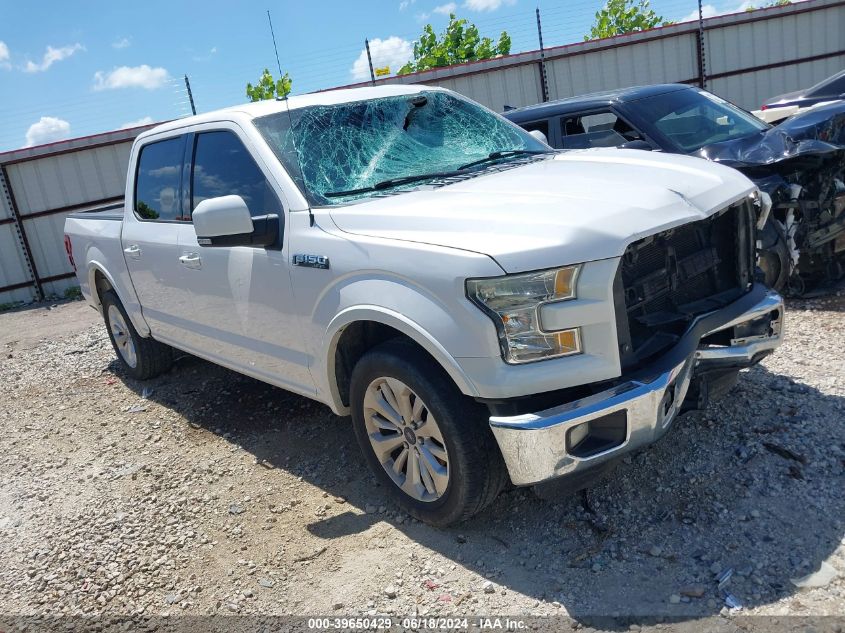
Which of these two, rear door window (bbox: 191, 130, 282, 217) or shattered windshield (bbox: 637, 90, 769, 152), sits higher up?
rear door window (bbox: 191, 130, 282, 217)

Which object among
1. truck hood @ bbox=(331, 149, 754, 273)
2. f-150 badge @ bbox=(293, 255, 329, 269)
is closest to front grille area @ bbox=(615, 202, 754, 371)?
truck hood @ bbox=(331, 149, 754, 273)

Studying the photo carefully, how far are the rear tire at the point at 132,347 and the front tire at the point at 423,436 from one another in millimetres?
3208

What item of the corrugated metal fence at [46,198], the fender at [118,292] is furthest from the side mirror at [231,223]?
the corrugated metal fence at [46,198]

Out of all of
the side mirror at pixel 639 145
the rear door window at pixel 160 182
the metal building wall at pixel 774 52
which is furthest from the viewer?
A: the metal building wall at pixel 774 52

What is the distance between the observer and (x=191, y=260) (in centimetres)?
448

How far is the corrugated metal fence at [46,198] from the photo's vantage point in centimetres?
1321

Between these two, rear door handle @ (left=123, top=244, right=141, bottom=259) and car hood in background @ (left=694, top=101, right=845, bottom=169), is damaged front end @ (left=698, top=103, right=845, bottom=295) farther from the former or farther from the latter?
rear door handle @ (left=123, top=244, right=141, bottom=259)

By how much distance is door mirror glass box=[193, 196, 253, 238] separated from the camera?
11.6 ft

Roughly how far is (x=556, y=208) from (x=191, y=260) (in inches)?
95.9

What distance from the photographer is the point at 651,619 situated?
2.67m

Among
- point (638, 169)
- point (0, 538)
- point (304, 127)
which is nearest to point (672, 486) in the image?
point (638, 169)

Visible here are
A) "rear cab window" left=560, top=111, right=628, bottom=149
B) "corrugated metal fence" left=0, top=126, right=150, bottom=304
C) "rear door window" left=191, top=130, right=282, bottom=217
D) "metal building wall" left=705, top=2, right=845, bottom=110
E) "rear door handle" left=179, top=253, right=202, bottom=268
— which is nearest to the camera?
Result: "rear door window" left=191, top=130, right=282, bottom=217

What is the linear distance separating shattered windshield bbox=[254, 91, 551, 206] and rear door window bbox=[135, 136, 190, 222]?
1.04 meters

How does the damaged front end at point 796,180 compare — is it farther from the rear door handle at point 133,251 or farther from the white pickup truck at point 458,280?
the rear door handle at point 133,251
